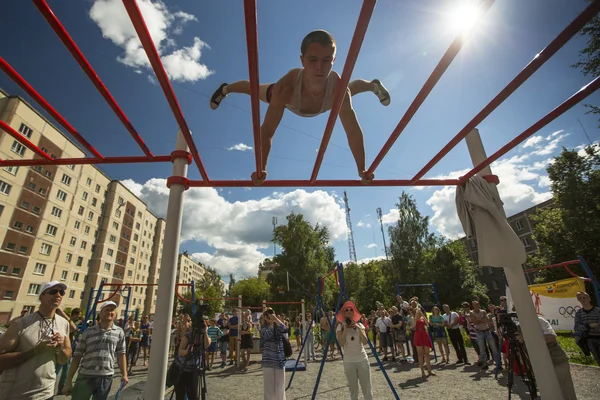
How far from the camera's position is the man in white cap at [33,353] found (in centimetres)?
268

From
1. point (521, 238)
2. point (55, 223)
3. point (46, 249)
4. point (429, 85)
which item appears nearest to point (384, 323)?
point (429, 85)

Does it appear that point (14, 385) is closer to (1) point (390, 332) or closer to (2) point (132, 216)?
(1) point (390, 332)

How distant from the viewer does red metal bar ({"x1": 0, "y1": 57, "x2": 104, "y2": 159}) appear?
1.71m

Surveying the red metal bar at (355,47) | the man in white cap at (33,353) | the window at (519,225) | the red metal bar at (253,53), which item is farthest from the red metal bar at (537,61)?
the window at (519,225)

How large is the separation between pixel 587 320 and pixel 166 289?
791 cm

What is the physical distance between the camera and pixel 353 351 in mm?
5203

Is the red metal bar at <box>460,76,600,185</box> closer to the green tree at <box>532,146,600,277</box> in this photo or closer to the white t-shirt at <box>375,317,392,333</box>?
the white t-shirt at <box>375,317,392,333</box>

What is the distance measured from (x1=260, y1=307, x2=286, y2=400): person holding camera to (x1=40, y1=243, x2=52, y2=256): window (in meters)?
34.3

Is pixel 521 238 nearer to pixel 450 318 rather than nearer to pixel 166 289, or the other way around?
pixel 450 318

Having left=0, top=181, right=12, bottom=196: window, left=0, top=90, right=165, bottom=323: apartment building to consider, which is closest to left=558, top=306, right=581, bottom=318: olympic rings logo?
left=0, top=90, right=165, bottom=323: apartment building

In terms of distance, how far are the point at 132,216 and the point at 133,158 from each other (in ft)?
167

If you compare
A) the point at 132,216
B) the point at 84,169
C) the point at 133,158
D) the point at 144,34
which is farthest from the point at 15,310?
the point at 144,34

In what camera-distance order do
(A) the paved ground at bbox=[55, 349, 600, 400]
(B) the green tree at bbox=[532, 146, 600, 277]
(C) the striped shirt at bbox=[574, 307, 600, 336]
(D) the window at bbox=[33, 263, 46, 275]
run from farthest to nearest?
(D) the window at bbox=[33, 263, 46, 275]
(B) the green tree at bbox=[532, 146, 600, 277]
(A) the paved ground at bbox=[55, 349, 600, 400]
(C) the striped shirt at bbox=[574, 307, 600, 336]

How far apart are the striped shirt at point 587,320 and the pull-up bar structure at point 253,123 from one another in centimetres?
491
